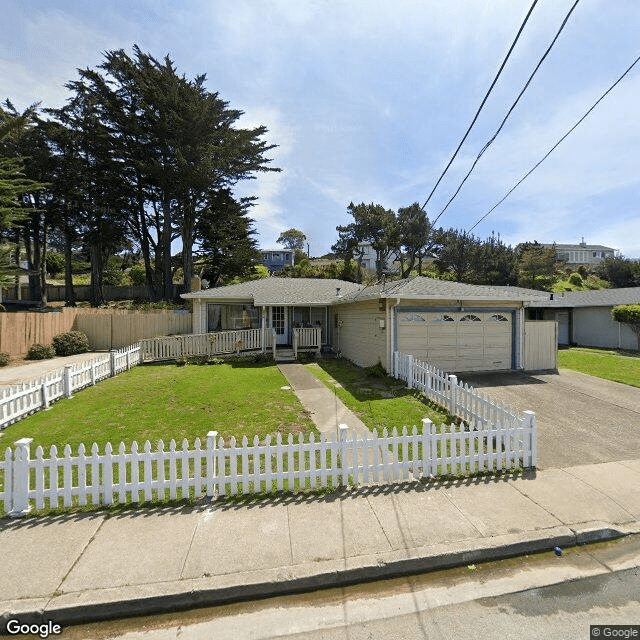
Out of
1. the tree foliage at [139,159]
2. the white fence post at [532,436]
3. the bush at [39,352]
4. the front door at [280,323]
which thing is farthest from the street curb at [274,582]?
the tree foliage at [139,159]

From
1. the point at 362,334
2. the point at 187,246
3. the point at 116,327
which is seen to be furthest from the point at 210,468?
the point at 187,246

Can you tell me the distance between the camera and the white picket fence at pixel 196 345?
1498 cm

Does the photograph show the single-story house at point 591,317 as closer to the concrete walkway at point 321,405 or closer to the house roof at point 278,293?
the house roof at point 278,293

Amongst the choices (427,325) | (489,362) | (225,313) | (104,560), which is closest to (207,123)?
(225,313)

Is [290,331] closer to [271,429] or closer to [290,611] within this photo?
[271,429]

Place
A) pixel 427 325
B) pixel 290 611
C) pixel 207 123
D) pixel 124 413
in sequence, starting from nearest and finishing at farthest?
pixel 290 611
pixel 124 413
pixel 427 325
pixel 207 123

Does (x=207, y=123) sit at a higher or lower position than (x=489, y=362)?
higher

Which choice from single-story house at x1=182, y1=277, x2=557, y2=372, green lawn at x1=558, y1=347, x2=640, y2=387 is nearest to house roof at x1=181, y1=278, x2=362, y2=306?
single-story house at x1=182, y1=277, x2=557, y2=372

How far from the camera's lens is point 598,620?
276cm

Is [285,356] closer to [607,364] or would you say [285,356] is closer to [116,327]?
[116,327]

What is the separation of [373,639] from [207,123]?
98.2ft

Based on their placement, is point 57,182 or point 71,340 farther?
point 57,182

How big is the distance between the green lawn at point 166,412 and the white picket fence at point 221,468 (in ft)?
4.54

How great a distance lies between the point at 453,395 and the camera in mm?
7562
